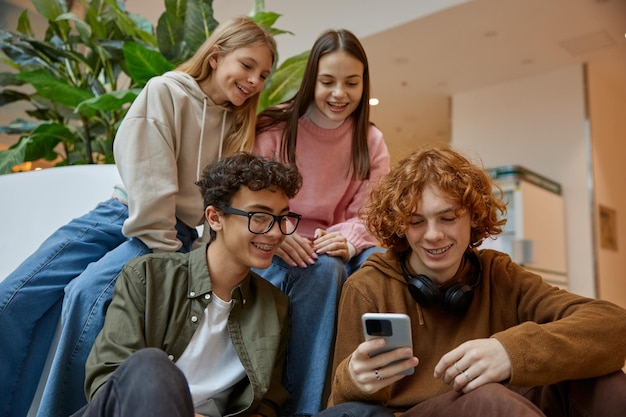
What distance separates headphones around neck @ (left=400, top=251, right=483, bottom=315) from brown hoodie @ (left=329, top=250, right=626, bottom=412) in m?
0.05

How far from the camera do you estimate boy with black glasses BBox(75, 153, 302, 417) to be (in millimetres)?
1377

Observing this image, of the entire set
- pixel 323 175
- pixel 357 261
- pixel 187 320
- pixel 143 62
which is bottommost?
pixel 187 320

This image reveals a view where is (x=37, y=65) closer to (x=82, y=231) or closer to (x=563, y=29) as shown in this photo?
(x=82, y=231)

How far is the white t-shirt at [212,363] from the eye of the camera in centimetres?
140

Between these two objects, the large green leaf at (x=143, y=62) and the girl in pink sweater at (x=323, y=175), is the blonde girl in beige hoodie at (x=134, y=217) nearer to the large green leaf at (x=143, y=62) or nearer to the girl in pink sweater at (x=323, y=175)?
the girl in pink sweater at (x=323, y=175)

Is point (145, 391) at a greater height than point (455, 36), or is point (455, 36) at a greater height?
point (455, 36)

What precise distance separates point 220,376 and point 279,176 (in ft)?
1.71

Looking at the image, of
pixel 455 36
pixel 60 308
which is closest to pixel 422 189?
pixel 60 308

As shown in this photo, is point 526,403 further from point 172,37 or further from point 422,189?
point 172,37

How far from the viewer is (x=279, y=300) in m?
1.62

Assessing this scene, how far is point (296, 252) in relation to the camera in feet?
5.58

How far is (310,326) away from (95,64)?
188 cm

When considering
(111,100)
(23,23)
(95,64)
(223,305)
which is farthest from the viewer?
(23,23)

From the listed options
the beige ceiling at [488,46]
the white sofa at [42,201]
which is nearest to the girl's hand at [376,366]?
the white sofa at [42,201]
